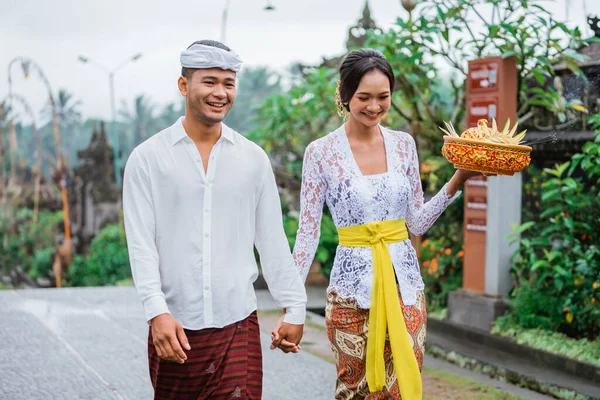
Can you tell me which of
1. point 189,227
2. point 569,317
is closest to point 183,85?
point 189,227

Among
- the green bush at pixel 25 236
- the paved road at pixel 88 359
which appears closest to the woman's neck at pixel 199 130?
the paved road at pixel 88 359

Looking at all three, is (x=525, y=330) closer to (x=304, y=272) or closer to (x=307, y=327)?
(x=307, y=327)

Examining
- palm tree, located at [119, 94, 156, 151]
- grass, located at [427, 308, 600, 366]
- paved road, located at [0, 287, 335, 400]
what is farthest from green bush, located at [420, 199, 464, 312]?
palm tree, located at [119, 94, 156, 151]

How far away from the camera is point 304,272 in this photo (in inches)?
152

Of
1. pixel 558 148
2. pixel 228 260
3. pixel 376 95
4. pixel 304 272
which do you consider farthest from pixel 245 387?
pixel 558 148

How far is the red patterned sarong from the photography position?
12.6ft

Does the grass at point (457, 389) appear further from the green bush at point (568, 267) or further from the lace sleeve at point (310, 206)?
the lace sleeve at point (310, 206)

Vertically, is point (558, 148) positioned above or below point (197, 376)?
above

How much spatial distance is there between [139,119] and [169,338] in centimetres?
5287

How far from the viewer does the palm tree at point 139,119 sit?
178ft

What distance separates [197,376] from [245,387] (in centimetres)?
18

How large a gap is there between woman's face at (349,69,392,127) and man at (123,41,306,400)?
657mm

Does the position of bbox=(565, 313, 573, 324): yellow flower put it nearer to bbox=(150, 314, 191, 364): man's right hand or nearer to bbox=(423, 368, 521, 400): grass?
bbox=(423, 368, 521, 400): grass

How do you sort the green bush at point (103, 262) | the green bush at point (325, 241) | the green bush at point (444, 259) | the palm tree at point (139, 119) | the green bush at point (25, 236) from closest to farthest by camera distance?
the green bush at point (444, 259) → the green bush at point (325, 241) → the green bush at point (103, 262) → the green bush at point (25, 236) → the palm tree at point (139, 119)
